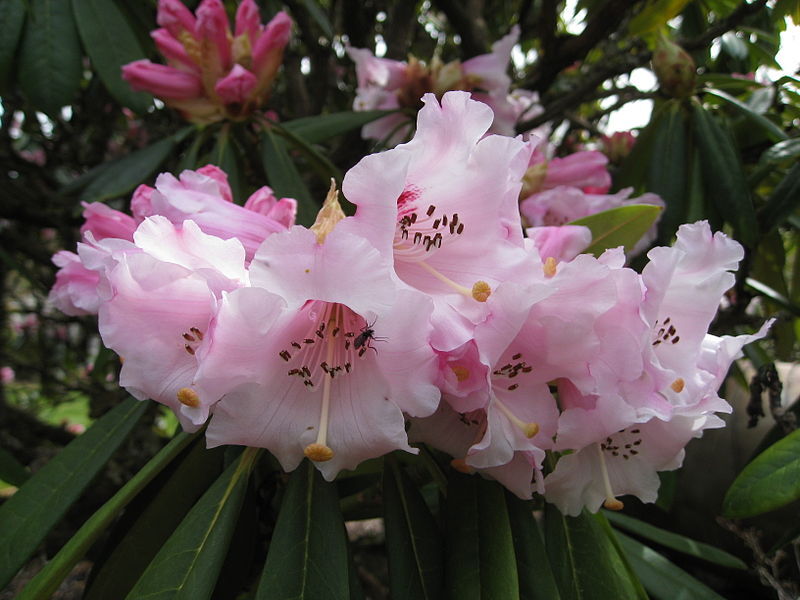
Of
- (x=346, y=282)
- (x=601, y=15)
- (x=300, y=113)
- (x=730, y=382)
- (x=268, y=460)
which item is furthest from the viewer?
(x=300, y=113)

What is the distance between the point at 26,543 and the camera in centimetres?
72

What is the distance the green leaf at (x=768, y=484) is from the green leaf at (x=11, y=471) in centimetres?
97

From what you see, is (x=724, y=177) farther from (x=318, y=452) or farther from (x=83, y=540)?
(x=83, y=540)

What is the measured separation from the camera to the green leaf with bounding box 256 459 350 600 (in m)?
0.59

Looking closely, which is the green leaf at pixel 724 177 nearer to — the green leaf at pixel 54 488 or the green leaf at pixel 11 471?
the green leaf at pixel 54 488

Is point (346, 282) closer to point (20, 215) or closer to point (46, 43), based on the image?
point (46, 43)

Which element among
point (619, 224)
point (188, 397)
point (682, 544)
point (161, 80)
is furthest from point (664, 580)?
point (161, 80)

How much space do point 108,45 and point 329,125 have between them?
17.9 inches

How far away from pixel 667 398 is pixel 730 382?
1.29 metres

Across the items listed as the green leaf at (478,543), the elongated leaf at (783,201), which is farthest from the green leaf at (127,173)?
the elongated leaf at (783,201)

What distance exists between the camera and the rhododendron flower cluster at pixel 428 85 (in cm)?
137

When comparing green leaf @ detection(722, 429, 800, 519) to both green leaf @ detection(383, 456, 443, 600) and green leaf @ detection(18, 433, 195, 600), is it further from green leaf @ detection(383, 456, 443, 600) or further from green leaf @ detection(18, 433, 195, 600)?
green leaf @ detection(18, 433, 195, 600)

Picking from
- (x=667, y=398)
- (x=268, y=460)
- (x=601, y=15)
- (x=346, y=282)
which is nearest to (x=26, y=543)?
(x=268, y=460)

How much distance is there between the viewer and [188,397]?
512 mm
